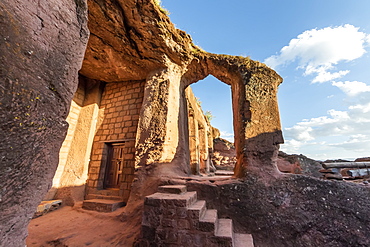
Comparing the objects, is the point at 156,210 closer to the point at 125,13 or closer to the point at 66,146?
the point at 125,13

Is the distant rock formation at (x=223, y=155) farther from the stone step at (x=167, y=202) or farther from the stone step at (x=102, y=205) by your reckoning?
the stone step at (x=167, y=202)

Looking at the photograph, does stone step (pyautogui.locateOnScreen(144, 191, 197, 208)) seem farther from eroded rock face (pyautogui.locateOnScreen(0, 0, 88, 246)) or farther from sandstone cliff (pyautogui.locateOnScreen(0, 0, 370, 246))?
eroded rock face (pyautogui.locateOnScreen(0, 0, 88, 246))

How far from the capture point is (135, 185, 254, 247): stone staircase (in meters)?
2.29

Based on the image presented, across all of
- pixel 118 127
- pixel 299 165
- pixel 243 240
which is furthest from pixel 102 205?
pixel 299 165

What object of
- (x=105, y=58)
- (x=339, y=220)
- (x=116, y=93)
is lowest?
(x=339, y=220)

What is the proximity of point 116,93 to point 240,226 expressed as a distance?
5.30m

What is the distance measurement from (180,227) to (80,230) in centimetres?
226

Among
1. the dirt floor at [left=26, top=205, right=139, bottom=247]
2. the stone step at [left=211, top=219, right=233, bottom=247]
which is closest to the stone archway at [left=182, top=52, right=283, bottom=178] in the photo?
the stone step at [left=211, top=219, right=233, bottom=247]

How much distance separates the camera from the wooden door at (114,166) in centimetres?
521

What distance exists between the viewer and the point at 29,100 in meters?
1.24

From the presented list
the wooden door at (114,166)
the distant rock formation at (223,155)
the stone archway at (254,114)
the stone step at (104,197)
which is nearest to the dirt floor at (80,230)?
the stone step at (104,197)

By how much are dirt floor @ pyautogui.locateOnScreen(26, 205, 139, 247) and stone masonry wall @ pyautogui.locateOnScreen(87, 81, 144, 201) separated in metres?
0.94

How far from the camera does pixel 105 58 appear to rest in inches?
194

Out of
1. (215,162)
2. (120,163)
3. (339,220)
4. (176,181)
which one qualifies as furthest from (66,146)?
(215,162)
